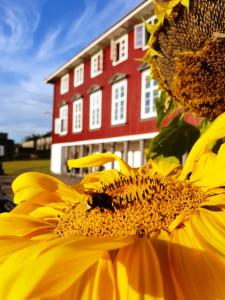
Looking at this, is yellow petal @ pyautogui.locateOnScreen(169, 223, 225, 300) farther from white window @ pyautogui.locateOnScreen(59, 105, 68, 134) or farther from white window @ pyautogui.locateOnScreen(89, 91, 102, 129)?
white window @ pyautogui.locateOnScreen(59, 105, 68, 134)

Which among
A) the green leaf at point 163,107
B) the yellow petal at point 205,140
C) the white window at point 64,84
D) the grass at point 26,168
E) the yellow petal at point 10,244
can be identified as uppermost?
the white window at point 64,84

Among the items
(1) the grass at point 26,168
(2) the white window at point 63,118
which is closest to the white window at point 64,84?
(2) the white window at point 63,118

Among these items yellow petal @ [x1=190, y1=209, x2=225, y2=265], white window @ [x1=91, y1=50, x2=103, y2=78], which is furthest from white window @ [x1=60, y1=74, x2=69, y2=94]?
yellow petal @ [x1=190, y1=209, x2=225, y2=265]

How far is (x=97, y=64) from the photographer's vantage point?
18.6m

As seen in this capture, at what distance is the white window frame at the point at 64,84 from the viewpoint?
2218 centimetres

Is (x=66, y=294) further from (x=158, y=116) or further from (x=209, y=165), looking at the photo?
(x=158, y=116)

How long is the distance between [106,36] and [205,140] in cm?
1661

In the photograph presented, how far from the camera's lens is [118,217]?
19.6 inches

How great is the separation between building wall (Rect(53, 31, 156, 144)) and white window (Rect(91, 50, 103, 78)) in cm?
19

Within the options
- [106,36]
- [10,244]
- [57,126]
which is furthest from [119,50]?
[10,244]

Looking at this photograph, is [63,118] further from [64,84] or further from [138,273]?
[138,273]

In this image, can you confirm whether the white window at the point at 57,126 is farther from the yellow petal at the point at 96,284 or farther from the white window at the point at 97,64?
the yellow petal at the point at 96,284

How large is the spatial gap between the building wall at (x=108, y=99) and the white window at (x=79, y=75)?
215 mm

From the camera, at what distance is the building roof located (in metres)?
13.5
